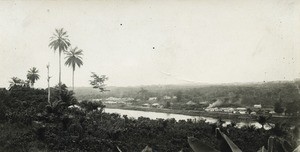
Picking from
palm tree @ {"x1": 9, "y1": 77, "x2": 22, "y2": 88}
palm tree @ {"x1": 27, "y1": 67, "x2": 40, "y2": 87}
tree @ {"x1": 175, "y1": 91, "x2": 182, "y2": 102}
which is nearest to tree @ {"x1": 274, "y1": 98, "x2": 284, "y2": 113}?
tree @ {"x1": 175, "y1": 91, "x2": 182, "y2": 102}

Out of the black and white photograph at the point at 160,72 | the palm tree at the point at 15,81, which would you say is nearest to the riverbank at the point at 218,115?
the black and white photograph at the point at 160,72

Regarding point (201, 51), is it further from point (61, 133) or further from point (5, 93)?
point (5, 93)

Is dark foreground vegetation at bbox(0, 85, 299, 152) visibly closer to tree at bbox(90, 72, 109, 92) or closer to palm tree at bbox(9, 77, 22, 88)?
palm tree at bbox(9, 77, 22, 88)

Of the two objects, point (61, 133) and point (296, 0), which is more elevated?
point (296, 0)

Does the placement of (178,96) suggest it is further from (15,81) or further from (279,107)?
(15,81)

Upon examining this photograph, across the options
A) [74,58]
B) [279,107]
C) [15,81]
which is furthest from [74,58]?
[279,107]

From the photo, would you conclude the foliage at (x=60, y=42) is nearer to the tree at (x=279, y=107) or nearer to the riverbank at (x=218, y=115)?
the riverbank at (x=218, y=115)

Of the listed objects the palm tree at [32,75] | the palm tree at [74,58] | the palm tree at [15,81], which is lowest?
the palm tree at [15,81]

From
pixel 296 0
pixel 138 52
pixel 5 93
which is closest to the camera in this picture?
pixel 296 0

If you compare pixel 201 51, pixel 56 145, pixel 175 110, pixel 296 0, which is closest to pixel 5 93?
pixel 56 145
